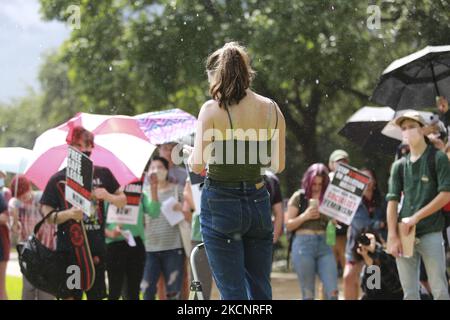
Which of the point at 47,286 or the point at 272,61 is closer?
the point at 47,286

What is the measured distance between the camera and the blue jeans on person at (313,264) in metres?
8.37

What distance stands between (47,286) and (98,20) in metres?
8.53

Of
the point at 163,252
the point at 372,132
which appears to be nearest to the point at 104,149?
the point at 163,252

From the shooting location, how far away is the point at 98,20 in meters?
14.6

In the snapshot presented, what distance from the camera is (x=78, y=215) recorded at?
21.9 ft

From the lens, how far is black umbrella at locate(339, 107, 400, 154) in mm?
9234

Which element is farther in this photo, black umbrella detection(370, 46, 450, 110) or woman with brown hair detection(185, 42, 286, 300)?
black umbrella detection(370, 46, 450, 110)

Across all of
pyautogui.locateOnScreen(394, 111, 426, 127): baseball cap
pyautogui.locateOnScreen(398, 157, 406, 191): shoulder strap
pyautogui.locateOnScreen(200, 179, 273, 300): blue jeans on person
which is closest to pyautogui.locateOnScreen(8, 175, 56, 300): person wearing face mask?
pyautogui.locateOnScreen(398, 157, 406, 191): shoulder strap

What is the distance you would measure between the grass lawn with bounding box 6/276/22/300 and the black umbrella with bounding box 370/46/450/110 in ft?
16.7
